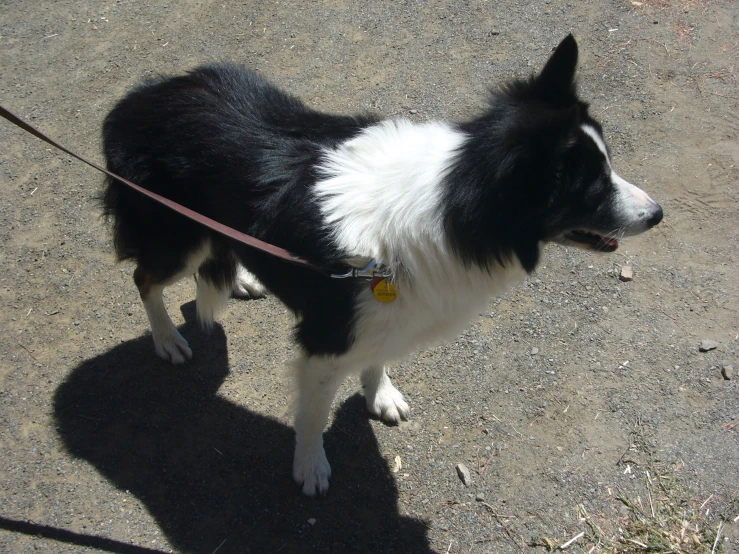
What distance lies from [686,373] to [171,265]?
10.3 ft

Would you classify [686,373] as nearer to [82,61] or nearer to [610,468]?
[610,468]

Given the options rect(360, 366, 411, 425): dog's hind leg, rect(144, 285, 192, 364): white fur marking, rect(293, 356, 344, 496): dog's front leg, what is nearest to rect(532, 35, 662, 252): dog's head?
rect(293, 356, 344, 496): dog's front leg

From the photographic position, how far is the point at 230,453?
3572 millimetres

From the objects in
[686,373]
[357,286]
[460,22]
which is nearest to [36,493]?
[357,286]

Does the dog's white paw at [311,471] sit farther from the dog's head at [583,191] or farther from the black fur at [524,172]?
the dog's head at [583,191]

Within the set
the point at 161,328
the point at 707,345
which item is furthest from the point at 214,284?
the point at 707,345

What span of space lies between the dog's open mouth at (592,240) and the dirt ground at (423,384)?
135cm

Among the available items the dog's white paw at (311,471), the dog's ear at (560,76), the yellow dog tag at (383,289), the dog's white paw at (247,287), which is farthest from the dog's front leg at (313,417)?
the dog's ear at (560,76)

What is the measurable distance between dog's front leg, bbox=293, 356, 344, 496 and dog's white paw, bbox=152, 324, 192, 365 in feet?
3.31

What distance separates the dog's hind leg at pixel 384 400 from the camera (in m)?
3.62

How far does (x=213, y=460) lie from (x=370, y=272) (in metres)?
1.66

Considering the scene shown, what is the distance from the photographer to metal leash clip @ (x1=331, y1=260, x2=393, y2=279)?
263 centimetres

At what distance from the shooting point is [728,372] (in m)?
3.79

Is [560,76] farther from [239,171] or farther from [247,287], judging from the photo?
[247,287]
